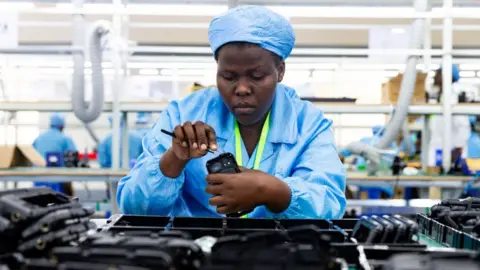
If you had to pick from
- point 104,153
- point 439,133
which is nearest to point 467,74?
point 439,133

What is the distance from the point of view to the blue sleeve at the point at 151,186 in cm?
136

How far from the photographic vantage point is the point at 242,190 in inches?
44.1

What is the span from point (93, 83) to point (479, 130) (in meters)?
4.38

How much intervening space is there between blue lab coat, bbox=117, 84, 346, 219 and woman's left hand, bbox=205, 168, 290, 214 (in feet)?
0.44

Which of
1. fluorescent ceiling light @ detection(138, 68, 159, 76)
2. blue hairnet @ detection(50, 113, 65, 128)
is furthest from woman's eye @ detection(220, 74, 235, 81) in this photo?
fluorescent ceiling light @ detection(138, 68, 159, 76)

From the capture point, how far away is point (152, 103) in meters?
3.70

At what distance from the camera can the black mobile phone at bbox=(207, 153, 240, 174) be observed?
3.70 feet

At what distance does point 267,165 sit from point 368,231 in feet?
1.98

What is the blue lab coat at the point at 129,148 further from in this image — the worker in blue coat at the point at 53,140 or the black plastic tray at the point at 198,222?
the black plastic tray at the point at 198,222

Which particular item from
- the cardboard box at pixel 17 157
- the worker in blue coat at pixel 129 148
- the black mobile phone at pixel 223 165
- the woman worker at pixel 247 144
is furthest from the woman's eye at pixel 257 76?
the worker in blue coat at pixel 129 148

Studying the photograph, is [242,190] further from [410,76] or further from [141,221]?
[410,76]

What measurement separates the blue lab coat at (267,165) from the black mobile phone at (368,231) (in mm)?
305

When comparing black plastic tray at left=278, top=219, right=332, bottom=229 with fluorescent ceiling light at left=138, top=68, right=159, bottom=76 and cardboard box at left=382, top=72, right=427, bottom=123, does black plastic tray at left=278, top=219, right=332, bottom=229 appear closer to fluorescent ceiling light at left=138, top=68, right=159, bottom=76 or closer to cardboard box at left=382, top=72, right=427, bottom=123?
cardboard box at left=382, top=72, right=427, bottom=123

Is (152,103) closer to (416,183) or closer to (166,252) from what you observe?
(416,183)
